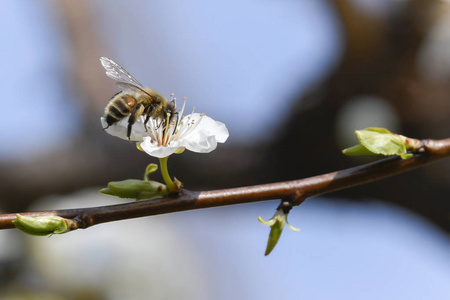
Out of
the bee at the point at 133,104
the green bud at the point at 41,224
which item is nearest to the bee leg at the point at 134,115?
the bee at the point at 133,104

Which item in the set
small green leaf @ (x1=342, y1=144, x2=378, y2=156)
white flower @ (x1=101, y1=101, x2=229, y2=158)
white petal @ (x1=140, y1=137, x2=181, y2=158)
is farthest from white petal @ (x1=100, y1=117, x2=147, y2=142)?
small green leaf @ (x1=342, y1=144, x2=378, y2=156)

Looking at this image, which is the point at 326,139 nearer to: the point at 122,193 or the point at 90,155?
the point at 90,155

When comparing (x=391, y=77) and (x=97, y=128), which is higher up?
(x=391, y=77)

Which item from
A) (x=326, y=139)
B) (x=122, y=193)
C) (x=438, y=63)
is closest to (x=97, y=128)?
(x=326, y=139)

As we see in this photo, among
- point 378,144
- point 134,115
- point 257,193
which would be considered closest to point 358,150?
point 378,144

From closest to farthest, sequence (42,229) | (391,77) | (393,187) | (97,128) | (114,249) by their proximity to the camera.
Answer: (42,229)
(393,187)
(391,77)
(97,128)
(114,249)

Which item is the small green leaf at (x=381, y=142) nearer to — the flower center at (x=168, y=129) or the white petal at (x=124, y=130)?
the flower center at (x=168, y=129)

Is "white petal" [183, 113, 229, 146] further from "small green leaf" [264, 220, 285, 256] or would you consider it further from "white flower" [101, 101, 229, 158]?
"small green leaf" [264, 220, 285, 256]

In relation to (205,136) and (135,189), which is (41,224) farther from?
(205,136)
